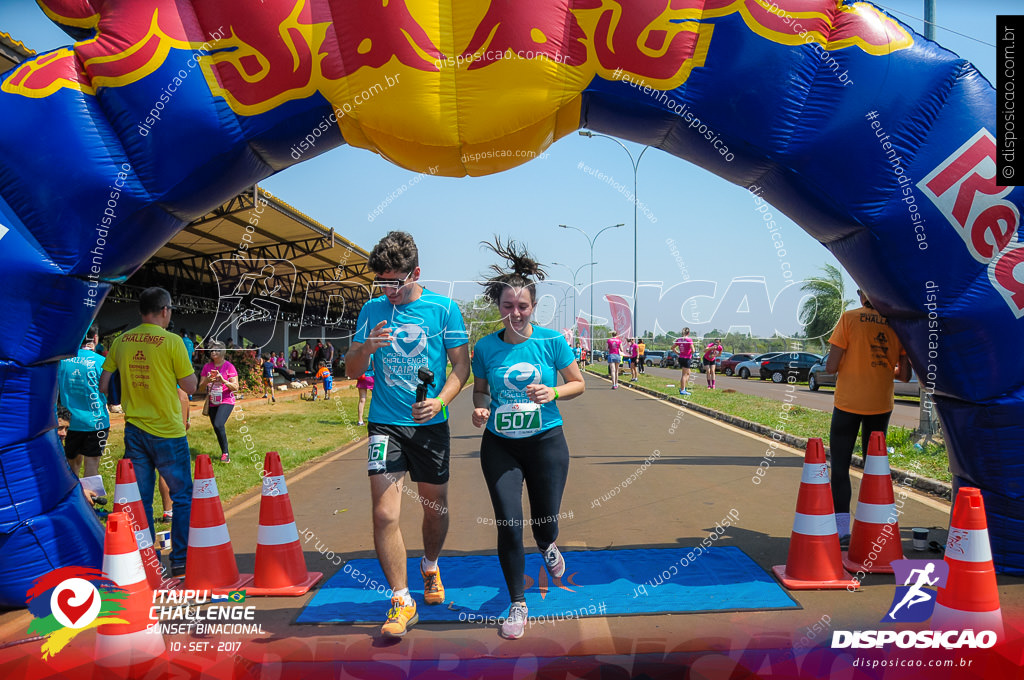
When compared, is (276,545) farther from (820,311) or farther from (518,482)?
(820,311)

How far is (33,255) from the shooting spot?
12.7ft

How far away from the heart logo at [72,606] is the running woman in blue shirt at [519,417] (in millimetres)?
2258

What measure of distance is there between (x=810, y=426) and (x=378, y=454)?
8.94m

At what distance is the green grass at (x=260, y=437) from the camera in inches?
295

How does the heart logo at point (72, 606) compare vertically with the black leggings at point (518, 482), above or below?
below

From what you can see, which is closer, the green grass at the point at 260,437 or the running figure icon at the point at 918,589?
the running figure icon at the point at 918,589

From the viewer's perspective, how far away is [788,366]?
29.0 m

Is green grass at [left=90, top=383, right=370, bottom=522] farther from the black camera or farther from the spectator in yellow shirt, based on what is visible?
the black camera

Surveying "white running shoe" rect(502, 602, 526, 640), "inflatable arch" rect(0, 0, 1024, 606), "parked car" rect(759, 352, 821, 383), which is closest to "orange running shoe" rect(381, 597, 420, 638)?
"white running shoe" rect(502, 602, 526, 640)

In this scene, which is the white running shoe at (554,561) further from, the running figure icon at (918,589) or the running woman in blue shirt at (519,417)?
the running figure icon at (918,589)

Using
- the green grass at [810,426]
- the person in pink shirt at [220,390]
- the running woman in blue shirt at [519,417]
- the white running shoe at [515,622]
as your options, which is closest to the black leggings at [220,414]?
the person in pink shirt at [220,390]

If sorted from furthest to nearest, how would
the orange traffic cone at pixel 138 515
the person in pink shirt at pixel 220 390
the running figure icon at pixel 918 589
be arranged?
the person in pink shirt at pixel 220 390, the orange traffic cone at pixel 138 515, the running figure icon at pixel 918 589

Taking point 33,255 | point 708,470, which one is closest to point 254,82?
point 33,255

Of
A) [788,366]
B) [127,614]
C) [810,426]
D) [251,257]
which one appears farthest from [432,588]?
[788,366]
